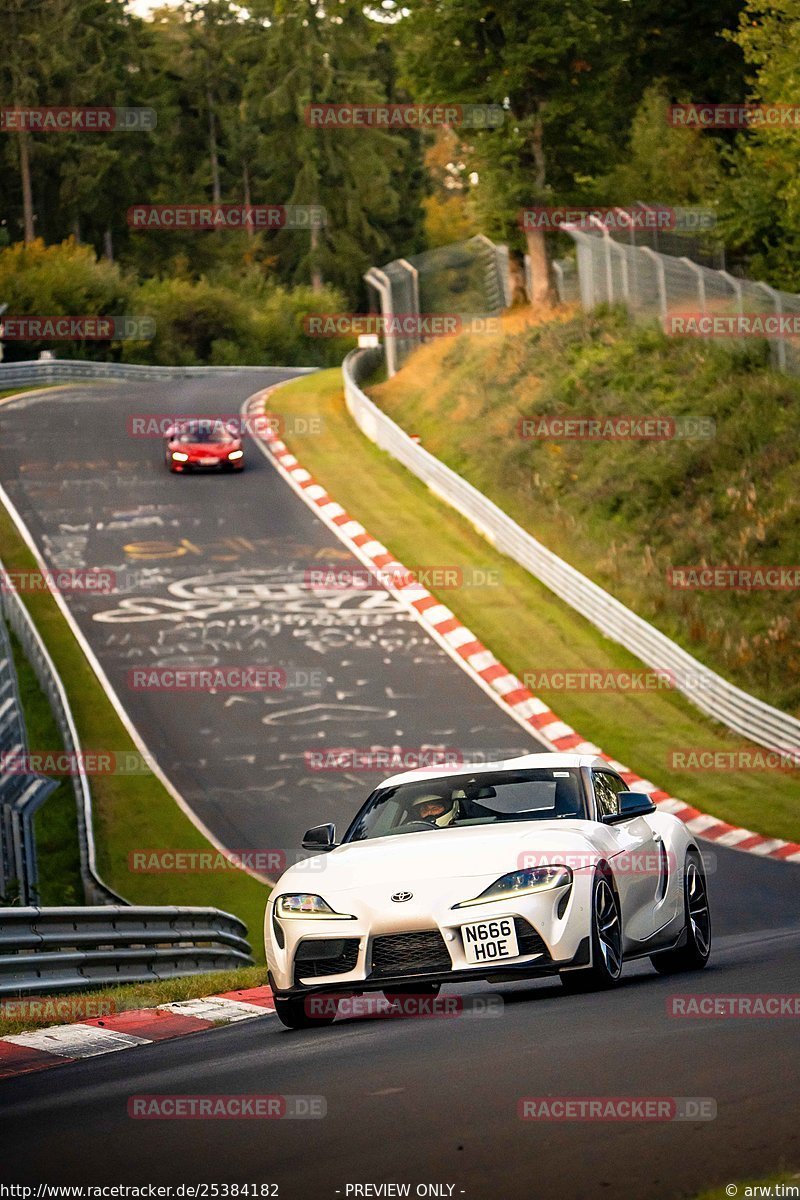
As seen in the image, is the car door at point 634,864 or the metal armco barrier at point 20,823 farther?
the metal armco barrier at point 20,823

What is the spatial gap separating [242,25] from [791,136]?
253 ft

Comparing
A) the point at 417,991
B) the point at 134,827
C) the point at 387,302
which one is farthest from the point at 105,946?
the point at 387,302

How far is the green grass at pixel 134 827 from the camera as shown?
67.4 feet

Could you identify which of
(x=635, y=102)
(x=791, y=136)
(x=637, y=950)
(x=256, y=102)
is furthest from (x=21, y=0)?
(x=637, y=950)

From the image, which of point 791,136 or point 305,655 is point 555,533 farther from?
point 791,136

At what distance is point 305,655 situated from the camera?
94.5ft

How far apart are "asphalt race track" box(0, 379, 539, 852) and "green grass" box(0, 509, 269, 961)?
404 mm

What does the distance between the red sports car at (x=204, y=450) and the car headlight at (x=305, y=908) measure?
3222cm

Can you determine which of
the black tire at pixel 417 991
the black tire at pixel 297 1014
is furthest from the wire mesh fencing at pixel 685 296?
the black tire at pixel 297 1014

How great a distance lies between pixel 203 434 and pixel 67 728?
58.9ft

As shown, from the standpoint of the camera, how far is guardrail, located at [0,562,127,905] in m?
20.1

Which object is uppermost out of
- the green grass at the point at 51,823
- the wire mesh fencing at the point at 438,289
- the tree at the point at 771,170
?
the tree at the point at 771,170

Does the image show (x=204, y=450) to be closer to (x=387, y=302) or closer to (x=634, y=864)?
(x=387, y=302)

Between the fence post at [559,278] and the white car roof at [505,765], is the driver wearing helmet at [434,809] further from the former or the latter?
the fence post at [559,278]
